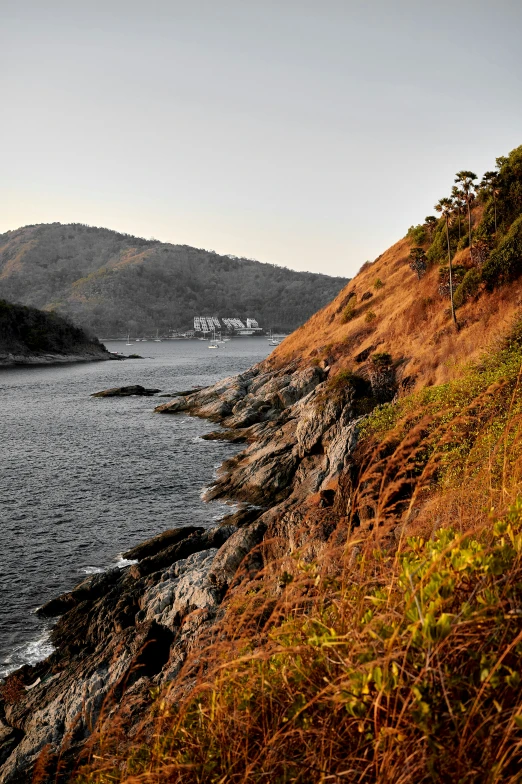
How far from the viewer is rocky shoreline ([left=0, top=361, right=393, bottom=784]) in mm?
12633

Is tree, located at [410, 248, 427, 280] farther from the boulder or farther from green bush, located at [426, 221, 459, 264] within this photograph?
the boulder

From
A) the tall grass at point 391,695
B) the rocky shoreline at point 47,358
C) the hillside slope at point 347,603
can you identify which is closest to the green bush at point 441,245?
the hillside slope at point 347,603

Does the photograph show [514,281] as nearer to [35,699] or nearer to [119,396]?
[35,699]

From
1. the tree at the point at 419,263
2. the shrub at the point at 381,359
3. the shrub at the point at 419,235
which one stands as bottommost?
the shrub at the point at 381,359

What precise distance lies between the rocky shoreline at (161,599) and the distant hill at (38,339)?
134 metres

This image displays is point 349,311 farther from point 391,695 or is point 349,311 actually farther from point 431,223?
point 391,695

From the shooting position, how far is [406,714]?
306 cm

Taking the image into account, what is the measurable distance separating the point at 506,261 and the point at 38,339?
151228 millimetres

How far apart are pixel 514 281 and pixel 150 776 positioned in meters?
38.3

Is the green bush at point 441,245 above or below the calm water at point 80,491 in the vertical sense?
above

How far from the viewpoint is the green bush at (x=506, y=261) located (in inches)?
1417

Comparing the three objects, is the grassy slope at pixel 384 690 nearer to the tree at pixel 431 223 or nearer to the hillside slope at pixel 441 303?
the hillside slope at pixel 441 303

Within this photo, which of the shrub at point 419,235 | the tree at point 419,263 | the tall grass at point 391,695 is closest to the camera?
the tall grass at point 391,695

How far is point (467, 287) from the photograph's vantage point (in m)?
38.6
